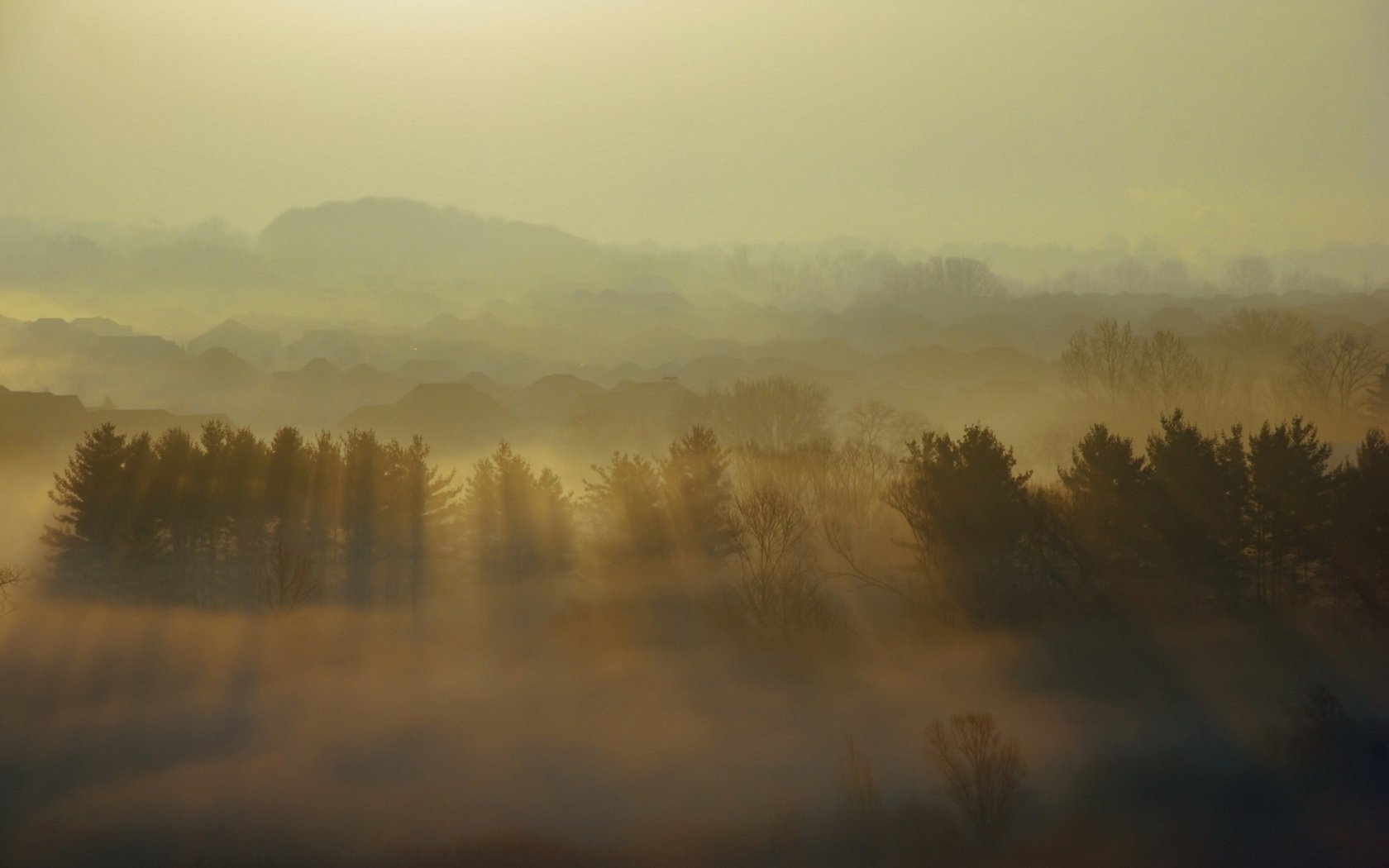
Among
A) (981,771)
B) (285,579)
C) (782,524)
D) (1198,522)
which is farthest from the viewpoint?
(285,579)

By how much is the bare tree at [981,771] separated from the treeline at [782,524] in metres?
5.69

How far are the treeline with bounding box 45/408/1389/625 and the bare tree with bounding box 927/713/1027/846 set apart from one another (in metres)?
5.69

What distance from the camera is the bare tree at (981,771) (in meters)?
39.1

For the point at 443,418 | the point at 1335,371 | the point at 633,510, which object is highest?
the point at 443,418

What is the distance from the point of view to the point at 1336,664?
43.2 metres

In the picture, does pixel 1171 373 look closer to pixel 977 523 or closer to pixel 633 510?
pixel 633 510

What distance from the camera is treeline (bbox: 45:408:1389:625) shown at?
44.3 meters

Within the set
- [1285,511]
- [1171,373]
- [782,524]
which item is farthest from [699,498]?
[1171,373]

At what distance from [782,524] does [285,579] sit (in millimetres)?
27059

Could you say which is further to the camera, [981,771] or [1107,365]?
[1107,365]

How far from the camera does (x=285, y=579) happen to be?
206 ft

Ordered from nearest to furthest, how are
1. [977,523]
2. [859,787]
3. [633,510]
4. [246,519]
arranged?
1. [859,787]
2. [977,523]
3. [633,510]
4. [246,519]

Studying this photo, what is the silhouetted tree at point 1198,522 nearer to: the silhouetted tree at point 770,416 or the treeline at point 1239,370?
the silhouetted tree at point 770,416

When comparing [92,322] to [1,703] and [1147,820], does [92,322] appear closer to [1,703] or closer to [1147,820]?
[1,703]
